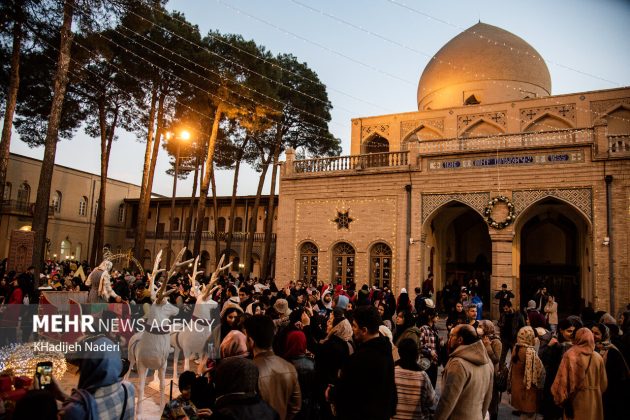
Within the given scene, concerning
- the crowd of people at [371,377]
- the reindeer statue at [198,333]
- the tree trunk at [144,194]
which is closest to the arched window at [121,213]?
the tree trunk at [144,194]

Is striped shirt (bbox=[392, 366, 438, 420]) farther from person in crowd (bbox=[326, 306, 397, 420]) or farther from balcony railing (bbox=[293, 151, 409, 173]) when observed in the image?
balcony railing (bbox=[293, 151, 409, 173])

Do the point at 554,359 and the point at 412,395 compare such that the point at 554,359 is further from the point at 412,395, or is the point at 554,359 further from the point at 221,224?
the point at 221,224

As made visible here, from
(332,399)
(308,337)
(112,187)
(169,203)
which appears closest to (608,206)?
(308,337)

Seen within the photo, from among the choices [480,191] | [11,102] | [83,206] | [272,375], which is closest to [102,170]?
[11,102]

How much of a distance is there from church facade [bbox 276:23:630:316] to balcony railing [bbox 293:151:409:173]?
0.05 metres

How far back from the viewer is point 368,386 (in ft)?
10.4

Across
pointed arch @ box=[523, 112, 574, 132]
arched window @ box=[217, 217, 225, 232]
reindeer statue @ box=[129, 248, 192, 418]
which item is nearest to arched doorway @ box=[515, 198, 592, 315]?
pointed arch @ box=[523, 112, 574, 132]

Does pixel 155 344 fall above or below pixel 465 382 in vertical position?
below

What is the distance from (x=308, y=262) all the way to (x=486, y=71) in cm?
1272

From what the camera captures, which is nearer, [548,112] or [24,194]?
[548,112]

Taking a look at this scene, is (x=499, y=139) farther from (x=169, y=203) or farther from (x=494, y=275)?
(x=169, y=203)

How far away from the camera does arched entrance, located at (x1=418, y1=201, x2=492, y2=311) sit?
777 inches

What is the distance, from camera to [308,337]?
5781 millimetres

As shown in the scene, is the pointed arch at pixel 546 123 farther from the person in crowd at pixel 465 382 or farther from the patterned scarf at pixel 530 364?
the person in crowd at pixel 465 382
